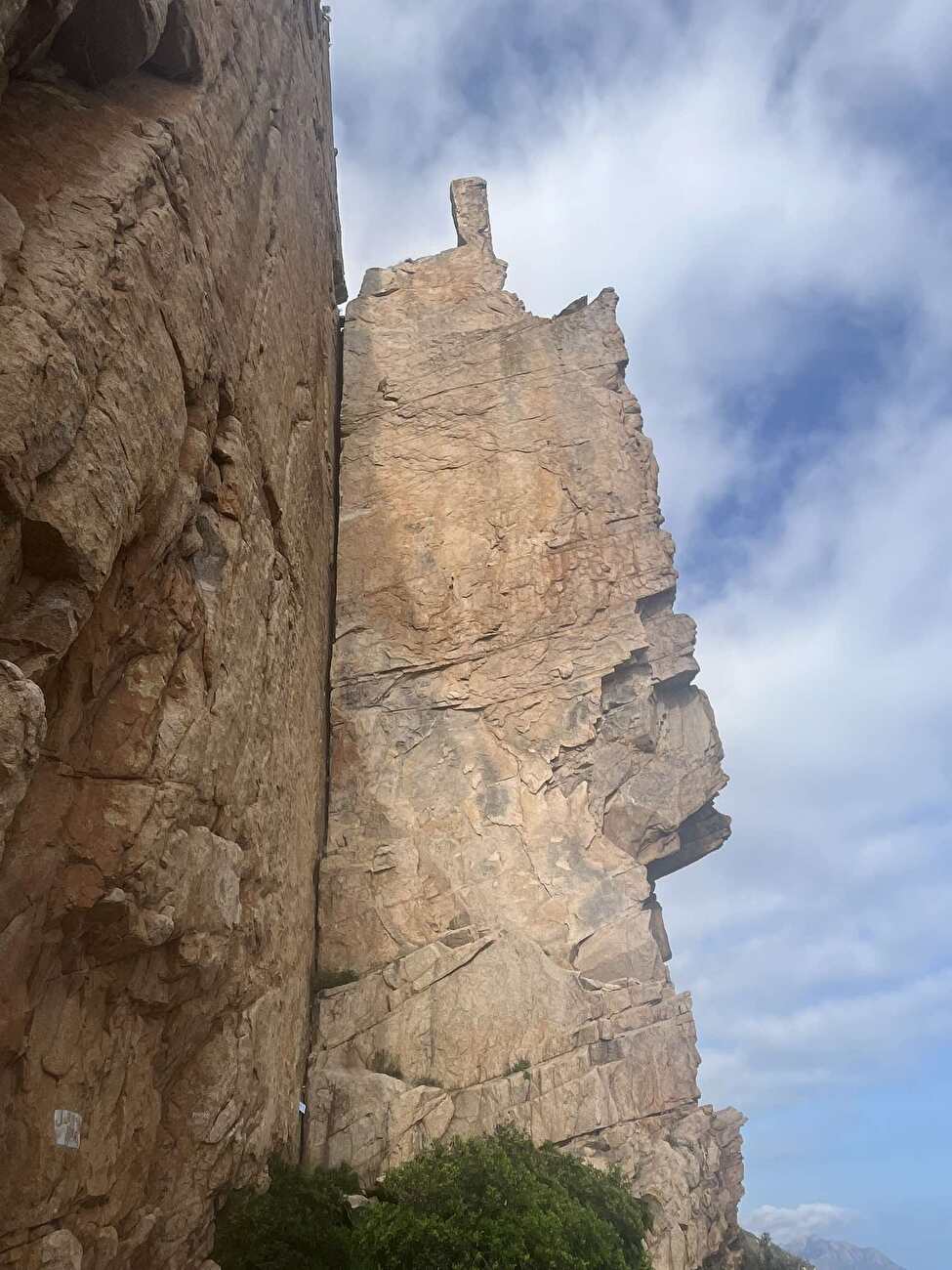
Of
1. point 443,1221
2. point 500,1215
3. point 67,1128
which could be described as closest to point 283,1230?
point 443,1221

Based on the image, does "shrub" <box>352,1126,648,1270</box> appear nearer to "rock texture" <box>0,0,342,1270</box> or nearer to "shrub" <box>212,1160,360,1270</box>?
"shrub" <box>212,1160,360,1270</box>

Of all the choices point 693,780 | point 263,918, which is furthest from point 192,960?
point 693,780

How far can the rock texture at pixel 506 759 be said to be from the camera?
1927 centimetres

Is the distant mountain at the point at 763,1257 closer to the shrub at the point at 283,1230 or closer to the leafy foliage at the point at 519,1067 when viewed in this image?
the leafy foliage at the point at 519,1067

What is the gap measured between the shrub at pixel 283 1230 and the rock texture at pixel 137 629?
41 cm

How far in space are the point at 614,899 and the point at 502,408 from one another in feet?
45.1

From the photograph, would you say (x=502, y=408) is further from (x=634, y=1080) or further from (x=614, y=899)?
(x=634, y=1080)

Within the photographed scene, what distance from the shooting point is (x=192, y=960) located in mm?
11750

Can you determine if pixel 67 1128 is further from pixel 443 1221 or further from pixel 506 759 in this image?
pixel 506 759

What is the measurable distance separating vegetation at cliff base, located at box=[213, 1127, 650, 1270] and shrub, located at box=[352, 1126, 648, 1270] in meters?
0.02

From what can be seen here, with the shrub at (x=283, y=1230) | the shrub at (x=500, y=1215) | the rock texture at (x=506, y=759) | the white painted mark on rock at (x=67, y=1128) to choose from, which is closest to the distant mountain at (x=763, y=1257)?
the rock texture at (x=506, y=759)

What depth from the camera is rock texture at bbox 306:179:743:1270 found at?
19.3 meters

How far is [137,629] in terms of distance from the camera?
10.9m

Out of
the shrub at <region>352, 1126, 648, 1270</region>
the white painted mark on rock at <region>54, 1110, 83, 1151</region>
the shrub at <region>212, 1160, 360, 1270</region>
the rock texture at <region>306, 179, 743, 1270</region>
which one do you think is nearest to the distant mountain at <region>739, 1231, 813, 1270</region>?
the rock texture at <region>306, 179, 743, 1270</region>
